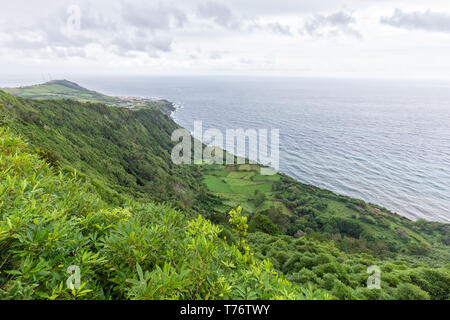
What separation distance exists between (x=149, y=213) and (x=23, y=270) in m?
2.91

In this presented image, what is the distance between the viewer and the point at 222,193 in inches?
2749

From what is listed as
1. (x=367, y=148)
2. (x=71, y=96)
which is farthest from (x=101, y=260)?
(x=71, y=96)

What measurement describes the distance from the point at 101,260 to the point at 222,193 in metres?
67.5

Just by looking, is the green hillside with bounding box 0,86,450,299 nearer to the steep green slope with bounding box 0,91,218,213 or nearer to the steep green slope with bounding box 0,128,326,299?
the steep green slope with bounding box 0,91,218,213

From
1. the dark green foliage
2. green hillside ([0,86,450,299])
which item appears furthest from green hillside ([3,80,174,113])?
the dark green foliage

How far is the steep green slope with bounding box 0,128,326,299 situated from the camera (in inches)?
106

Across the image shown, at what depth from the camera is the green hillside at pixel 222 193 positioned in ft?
97.5

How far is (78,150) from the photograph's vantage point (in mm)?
43719

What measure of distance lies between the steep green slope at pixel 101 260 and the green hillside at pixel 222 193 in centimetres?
1138

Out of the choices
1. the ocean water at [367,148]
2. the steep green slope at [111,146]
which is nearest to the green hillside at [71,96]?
the ocean water at [367,148]

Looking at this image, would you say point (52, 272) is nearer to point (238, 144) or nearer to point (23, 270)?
point (23, 270)

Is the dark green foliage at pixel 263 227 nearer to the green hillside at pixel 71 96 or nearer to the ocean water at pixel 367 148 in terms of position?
the ocean water at pixel 367 148

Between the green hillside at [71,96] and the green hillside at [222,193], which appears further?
the green hillside at [71,96]

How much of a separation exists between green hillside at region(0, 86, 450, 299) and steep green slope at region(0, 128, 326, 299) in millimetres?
A: 11378
